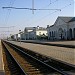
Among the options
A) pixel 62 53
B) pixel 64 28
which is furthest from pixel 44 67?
pixel 64 28

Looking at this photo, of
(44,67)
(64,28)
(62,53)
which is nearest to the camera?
(44,67)

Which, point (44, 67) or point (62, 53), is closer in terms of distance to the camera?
point (44, 67)

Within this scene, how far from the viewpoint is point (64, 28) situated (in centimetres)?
7194

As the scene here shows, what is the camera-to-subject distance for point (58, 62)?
15844 mm

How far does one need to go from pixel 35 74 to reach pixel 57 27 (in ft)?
220

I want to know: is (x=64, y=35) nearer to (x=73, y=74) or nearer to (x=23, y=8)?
(x=23, y=8)

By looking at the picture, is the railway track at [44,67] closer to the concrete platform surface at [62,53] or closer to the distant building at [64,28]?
the concrete platform surface at [62,53]

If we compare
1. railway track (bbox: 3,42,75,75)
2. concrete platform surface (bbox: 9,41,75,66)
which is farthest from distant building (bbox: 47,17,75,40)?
railway track (bbox: 3,42,75,75)

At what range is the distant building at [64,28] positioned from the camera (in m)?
67.6

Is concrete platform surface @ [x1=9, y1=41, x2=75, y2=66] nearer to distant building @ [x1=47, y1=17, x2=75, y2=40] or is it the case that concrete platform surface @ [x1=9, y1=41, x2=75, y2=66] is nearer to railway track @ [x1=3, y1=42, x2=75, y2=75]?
railway track @ [x1=3, y1=42, x2=75, y2=75]

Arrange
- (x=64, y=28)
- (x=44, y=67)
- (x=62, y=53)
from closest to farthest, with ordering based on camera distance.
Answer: (x=44, y=67)
(x=62, y=53)
(x=64, y=28)

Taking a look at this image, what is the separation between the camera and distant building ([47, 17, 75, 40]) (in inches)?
2660

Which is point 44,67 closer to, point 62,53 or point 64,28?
point 62,53

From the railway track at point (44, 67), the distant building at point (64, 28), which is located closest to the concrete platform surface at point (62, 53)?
the railway track at point (44, 67)
